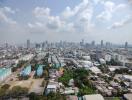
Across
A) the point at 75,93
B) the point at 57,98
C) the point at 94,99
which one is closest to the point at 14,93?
the point at 57,98

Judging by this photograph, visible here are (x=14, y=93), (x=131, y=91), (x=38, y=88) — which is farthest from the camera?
(x=38, y=88)

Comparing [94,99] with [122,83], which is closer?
[94,99]

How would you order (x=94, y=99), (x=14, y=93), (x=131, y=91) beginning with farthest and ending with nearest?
(x=131, y=91) → (x=14, y=93) → (x=94, y=99)

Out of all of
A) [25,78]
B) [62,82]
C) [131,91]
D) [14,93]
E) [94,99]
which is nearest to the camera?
[94,99]

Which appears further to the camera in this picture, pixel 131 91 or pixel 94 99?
pixel 131 91

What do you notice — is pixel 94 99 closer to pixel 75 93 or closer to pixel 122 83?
pixel 75 93

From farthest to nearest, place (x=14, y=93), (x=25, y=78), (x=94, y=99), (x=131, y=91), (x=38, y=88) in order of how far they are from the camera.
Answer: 1. (x=25, y=78)
2. (x=38, y=88)
3. (x=131, y=91)
4. (x=14, y=93)
5. (x=94, y=99)

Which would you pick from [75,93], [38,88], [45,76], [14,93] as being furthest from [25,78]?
[75,93]

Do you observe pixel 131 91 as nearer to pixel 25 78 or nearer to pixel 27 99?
pixel 27 99

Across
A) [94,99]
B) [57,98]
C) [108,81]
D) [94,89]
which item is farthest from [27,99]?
[108,81]
